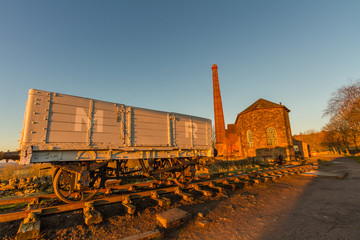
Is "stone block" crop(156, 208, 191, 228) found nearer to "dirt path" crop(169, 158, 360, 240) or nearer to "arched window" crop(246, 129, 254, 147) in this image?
"dirt path" crop(169, 158, 360, 240)

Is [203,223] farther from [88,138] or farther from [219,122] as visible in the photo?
[219,122]

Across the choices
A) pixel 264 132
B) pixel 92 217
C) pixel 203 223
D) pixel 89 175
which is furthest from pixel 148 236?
pixel 264 132

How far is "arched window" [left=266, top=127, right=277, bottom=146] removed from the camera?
79.8 feet

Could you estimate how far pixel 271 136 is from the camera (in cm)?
2461

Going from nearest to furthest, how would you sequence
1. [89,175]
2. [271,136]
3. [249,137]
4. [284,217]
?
[284,217] → [89,175] → [271,136] → [249,137]

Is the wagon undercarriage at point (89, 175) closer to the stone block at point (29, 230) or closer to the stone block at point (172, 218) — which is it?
the stone block at point (29, 230)

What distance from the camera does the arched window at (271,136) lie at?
79.8 ft

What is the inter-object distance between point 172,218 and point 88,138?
3052 mm

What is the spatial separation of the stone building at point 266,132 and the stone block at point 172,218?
2351 cm

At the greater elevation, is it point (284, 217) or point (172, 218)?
point (172, 218)

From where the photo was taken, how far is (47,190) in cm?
716

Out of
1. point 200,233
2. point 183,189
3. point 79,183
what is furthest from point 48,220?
point 183,189

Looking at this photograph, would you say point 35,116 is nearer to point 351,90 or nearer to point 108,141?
point 108,141

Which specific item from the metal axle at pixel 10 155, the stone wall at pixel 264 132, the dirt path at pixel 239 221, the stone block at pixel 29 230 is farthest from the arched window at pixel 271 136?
the metal axle at pixel 10 155
